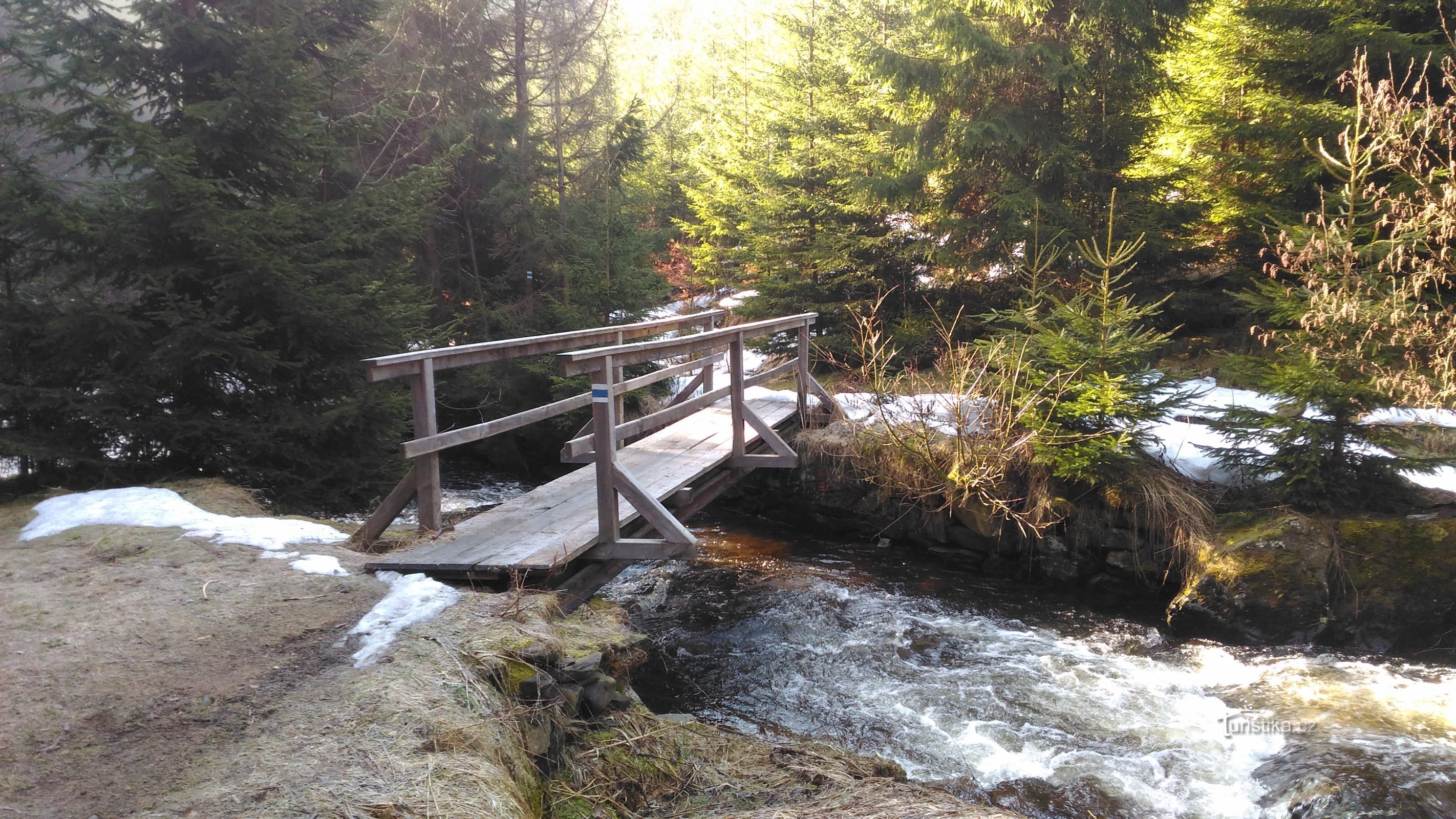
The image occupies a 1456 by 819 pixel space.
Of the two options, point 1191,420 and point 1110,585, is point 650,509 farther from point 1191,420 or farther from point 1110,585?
point 1191,420

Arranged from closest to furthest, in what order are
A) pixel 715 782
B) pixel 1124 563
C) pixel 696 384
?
pixel 715 782 → pixel 1124 563 → pixel 696 384

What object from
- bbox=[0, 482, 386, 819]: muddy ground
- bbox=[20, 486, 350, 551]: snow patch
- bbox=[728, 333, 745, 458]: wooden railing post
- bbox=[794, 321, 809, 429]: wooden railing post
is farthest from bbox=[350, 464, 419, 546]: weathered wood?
bbox=[794, 321, 809, 429]: wooden railing post

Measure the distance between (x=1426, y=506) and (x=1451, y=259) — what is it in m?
2.52

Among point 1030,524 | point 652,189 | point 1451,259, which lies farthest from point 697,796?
point 652,189

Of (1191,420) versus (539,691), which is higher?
(1191,420)

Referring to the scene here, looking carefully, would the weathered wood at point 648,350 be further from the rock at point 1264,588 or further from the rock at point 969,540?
the rock at point 1264,588

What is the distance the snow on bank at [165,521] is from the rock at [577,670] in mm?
2138

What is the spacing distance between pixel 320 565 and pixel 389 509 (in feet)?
1.90

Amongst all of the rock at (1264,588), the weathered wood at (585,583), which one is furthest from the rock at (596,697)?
the rock at (1264,588)

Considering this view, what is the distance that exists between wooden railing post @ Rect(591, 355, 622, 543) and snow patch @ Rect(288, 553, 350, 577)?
1608 mm

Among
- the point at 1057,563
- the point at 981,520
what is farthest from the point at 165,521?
the point at 1057,563

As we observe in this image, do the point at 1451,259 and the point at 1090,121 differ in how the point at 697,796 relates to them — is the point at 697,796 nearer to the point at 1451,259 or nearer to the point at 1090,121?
the point at 1451,259

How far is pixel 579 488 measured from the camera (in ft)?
23.4

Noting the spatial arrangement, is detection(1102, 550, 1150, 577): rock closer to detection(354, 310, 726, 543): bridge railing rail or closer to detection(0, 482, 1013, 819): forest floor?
detection(0, 482, 1013, 819): forest floor
